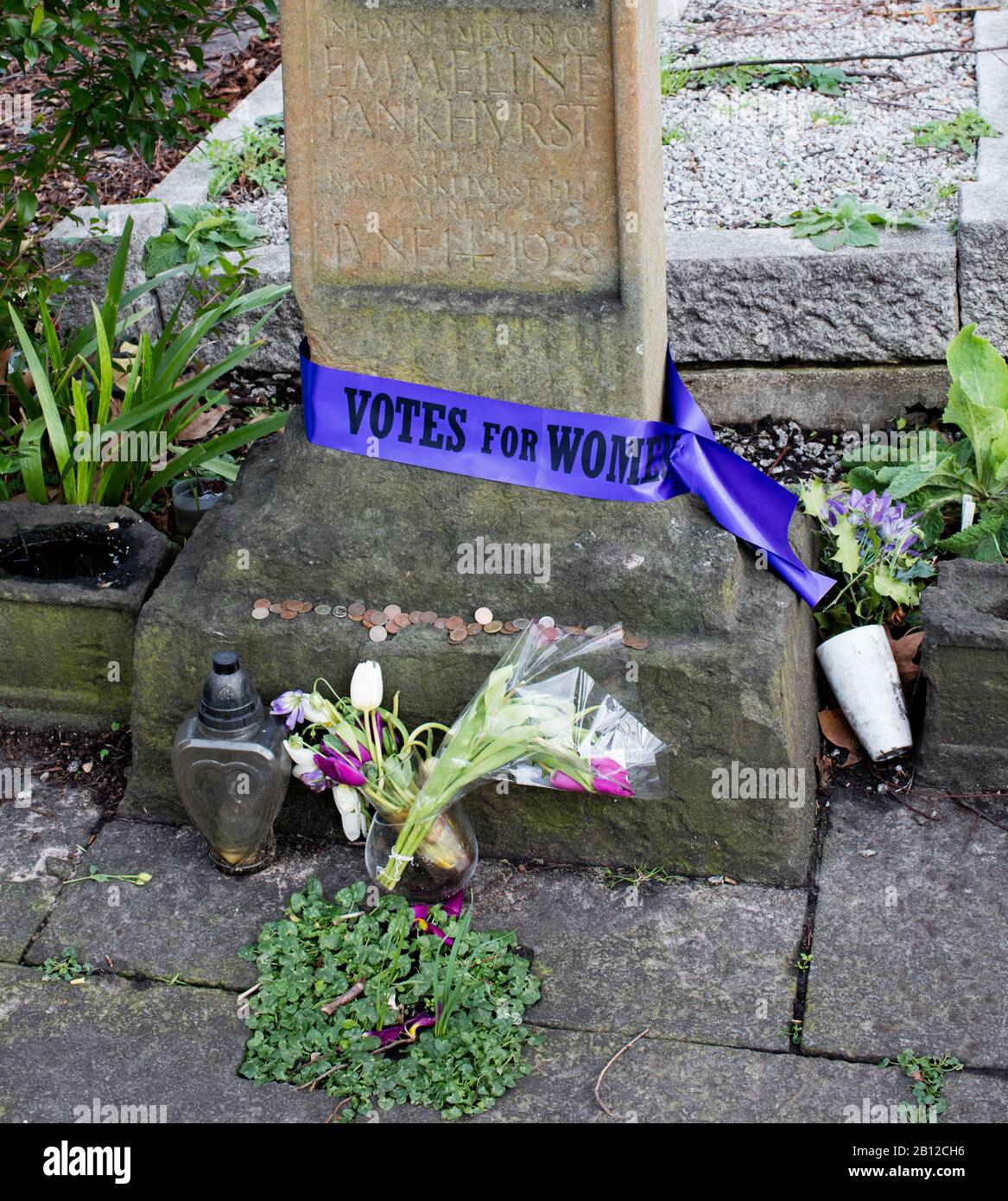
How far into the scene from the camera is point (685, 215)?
4664mm

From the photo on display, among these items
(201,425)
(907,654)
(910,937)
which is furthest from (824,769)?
(201,425)

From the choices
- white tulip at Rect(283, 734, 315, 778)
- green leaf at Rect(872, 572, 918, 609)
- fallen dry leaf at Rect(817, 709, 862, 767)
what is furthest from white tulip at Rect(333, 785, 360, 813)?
green leaf at Rect(872, 572, 918, 609)

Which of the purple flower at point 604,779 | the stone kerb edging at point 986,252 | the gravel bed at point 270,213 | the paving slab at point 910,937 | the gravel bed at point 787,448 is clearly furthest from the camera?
the gravel bed at point 270,213

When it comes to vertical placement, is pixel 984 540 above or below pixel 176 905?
Answer: above

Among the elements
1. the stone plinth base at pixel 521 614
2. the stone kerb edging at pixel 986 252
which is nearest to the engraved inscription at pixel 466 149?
the stone plinth base at pixel 521 614

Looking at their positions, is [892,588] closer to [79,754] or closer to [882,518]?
[882,518]

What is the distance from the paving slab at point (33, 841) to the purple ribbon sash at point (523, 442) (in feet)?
3.45

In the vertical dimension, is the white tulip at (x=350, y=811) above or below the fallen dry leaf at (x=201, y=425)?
below

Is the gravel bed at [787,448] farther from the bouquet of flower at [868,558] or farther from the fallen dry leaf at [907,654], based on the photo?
the fallen dry leaf at [907,654]

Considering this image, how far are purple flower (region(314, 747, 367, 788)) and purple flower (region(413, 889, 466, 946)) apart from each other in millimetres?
291

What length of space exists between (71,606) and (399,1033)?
136 cm

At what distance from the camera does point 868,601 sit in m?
3.54

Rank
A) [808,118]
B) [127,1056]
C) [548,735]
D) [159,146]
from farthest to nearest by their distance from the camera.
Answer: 1. [159,146]
2. [808,118]
3. [548,735]
4. [127,1056]

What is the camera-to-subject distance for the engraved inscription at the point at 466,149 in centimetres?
277
